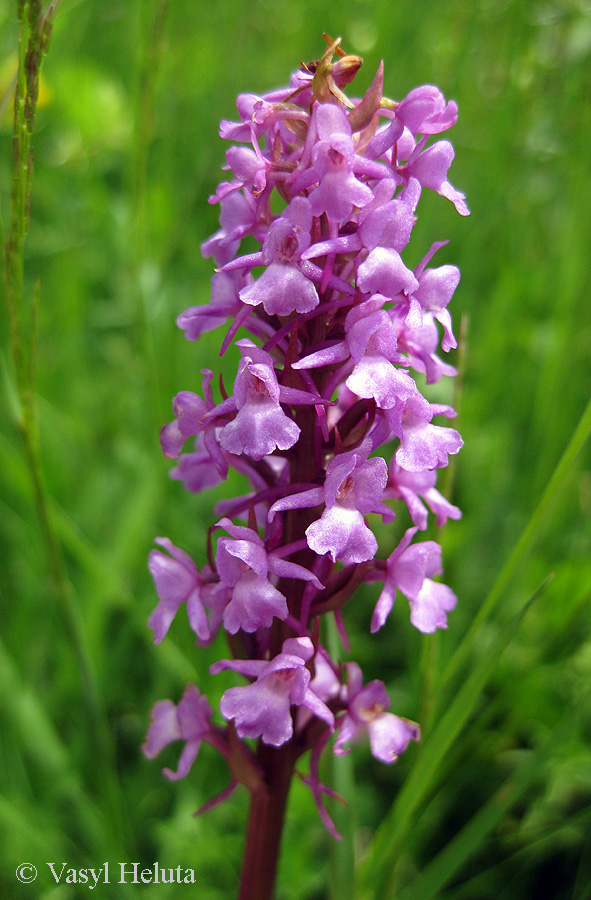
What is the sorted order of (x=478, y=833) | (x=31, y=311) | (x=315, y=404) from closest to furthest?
(x=315, y=404), (x=31, y=311), (x=478, y=833)

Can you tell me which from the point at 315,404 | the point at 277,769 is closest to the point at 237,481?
the point at 277,769

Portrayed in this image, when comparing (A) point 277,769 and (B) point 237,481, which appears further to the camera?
(B) point 237,481

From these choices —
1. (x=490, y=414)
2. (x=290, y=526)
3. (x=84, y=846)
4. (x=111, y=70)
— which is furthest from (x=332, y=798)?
(x=111, y=70)

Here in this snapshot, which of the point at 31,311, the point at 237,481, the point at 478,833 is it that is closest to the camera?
the point at 31,311

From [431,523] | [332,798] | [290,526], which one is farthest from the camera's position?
[431,523]

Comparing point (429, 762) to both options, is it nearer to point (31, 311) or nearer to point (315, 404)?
point (315, 404)

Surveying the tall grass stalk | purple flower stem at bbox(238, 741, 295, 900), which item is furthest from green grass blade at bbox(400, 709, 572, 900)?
the tall grass stalk

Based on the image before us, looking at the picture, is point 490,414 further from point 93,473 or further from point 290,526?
point 290,526

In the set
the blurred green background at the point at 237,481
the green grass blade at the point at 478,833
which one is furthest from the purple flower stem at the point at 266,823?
the green grass blade at the point at 478,833
